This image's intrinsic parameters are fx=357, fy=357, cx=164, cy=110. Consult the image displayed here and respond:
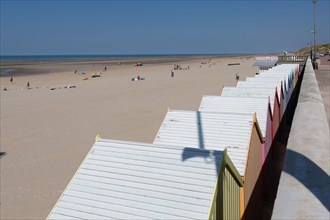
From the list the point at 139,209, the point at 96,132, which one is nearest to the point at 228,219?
the point at 139,209

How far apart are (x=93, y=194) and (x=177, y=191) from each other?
1167 mm

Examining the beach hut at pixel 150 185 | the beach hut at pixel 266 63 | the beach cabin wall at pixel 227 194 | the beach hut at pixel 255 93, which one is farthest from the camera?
the beach hut at pixel 266 63

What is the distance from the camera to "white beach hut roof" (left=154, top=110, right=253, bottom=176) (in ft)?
22.7

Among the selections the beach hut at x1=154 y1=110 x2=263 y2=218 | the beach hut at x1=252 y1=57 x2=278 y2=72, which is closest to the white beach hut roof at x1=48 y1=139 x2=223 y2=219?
the beach hut at x1=154 y1=110 x2=263 y2=218

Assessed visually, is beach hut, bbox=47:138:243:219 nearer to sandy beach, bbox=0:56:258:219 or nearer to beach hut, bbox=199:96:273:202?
beach hut, bbox=199:96:273:202

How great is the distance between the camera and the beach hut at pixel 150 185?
14.3 feet

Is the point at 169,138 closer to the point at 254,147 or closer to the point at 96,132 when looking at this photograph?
the point at 254,147

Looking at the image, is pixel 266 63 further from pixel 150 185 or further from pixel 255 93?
pixel 150 185

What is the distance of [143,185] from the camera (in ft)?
15.4

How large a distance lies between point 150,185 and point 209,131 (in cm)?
293

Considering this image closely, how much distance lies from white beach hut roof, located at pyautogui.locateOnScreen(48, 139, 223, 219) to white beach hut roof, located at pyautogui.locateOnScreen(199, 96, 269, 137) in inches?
174

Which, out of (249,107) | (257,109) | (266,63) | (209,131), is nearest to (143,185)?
(209,131)

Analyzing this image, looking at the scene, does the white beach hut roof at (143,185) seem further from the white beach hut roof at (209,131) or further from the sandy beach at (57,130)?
the sandy beach at (57,130)

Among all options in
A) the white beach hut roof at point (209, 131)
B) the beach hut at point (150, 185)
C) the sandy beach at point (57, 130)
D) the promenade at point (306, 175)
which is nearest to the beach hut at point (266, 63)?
the sandy beach at point (57, 130)
